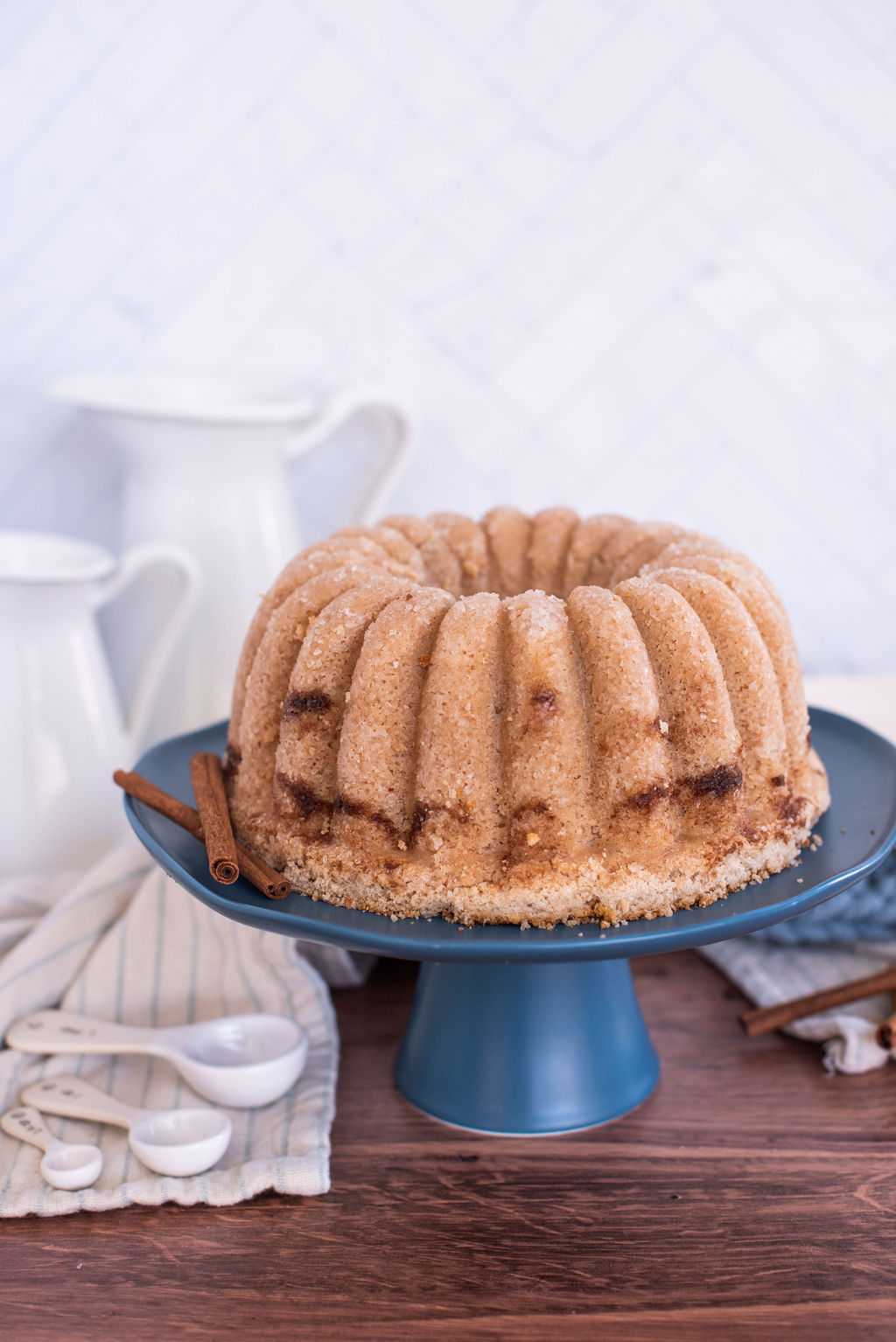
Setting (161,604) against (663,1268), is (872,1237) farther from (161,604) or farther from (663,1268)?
(161,604)

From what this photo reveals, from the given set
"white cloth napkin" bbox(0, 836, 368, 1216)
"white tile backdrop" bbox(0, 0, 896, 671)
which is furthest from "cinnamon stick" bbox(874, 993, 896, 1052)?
"white tile backdrop" bbox(0, 0, 896, 671)

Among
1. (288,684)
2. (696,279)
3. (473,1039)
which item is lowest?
(473,1039)

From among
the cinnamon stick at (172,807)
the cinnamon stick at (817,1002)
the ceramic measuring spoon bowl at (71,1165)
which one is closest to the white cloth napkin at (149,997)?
the ceramic measuring spoon bowl at (71,1165)

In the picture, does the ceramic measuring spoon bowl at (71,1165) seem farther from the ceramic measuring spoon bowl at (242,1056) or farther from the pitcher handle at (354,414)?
the pitcher handle at (354,414)

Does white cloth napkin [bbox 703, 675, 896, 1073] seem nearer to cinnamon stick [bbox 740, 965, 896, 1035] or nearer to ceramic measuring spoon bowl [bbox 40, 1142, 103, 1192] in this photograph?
cinnamon stick [bbox 740, 965, 896, 1035]

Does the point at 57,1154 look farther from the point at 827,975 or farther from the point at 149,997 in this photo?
the point at 827,975

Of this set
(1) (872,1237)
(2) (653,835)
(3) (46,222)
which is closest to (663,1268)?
(1) (872,1237)
